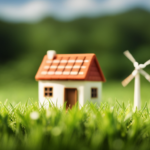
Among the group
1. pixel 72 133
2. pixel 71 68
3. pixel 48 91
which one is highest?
pixel 71 68

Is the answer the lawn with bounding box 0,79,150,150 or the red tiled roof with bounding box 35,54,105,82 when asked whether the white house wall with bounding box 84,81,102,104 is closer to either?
the red tiled roof with bounding box 35,54,105,82

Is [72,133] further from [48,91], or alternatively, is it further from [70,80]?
[48,91]

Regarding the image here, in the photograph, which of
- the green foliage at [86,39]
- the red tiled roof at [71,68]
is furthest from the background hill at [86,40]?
the red tiled roof at [71,68]

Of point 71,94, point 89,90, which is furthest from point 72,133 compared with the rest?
point 89,90

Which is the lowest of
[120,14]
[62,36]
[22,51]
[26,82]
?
[26,82]

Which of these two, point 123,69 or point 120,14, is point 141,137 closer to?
point 123,69

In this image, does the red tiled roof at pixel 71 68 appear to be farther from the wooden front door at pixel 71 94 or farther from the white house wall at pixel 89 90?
the wooden front door at pixel 71 94

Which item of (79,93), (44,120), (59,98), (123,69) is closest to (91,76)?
(79,93)
